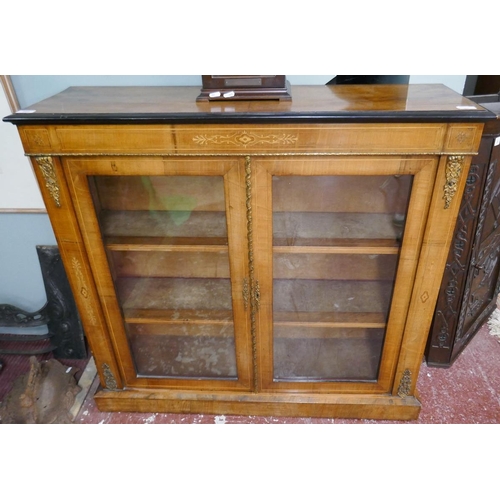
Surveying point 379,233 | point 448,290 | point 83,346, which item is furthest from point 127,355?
point 448,290

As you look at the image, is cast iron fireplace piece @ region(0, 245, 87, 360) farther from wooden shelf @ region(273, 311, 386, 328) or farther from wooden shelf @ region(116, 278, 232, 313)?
wooden shelf @ region(273, 311, 386, 328)

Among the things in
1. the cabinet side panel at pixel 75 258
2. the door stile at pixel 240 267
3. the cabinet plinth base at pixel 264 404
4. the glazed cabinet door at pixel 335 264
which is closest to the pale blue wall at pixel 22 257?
the cabinet side panel at pixel 75 258

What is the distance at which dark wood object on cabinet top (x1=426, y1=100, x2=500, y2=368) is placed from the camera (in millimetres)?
1277

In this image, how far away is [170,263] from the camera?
1295mm

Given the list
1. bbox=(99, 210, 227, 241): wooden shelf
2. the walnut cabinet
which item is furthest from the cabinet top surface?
bbox=(99, 210, 227, 241): wooden shelf

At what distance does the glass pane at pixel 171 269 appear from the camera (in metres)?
1.13

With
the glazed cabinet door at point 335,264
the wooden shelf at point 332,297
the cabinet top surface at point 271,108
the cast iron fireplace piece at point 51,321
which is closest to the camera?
the cabinet top surface at point 271,108

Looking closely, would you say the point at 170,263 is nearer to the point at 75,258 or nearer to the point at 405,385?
the point at 75,258

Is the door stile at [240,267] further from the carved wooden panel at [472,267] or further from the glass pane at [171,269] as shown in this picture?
the carved wooden panel at [472,267]

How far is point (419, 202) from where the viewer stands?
1056 millimetres

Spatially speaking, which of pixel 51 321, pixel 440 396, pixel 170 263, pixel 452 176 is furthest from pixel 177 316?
pixel 440 396

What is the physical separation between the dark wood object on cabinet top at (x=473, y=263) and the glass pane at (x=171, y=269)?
0.81 metres

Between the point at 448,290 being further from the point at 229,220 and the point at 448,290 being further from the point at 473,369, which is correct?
the point at 229,220
